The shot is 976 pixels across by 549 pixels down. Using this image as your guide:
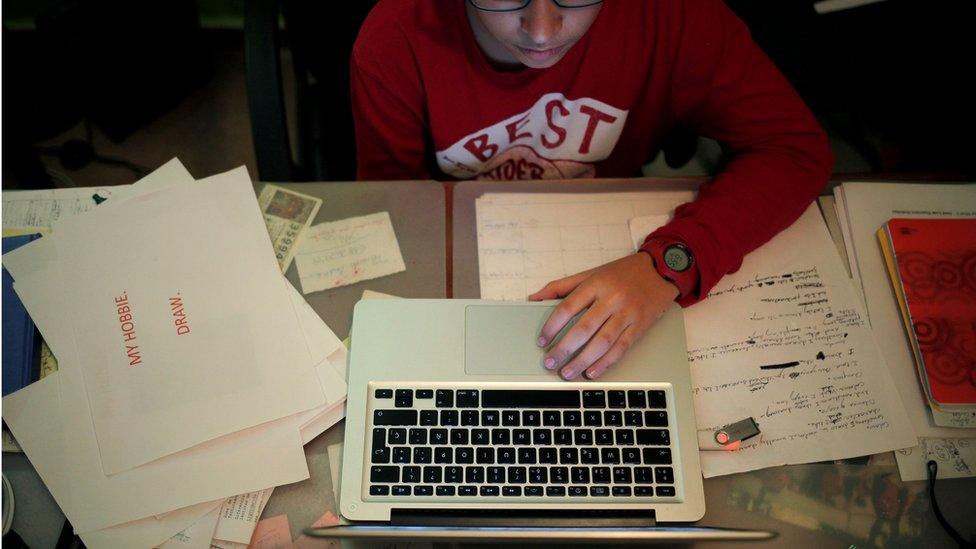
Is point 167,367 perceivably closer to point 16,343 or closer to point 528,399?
point 16,343

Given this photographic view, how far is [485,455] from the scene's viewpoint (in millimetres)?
711

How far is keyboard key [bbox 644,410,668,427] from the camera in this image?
0.73 meters

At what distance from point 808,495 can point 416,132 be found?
2.36ft

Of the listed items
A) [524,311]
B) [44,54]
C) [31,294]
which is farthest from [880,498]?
[44,54]

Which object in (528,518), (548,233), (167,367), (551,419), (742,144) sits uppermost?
(742,144)

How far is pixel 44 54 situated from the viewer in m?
1.57

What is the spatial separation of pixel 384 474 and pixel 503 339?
8.3 inches

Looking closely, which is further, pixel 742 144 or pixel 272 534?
pixel 742 144

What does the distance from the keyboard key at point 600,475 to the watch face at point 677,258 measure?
26 cm

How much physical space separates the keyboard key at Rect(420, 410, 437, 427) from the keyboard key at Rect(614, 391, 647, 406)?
9.0 inches

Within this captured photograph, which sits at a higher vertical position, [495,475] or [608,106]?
[608,106]

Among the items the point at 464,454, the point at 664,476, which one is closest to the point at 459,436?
the point at 464,454

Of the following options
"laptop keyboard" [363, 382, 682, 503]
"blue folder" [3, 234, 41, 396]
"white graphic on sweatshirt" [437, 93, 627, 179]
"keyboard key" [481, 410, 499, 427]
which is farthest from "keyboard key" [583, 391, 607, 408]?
"blue folder" [3, 234, 41, 396]

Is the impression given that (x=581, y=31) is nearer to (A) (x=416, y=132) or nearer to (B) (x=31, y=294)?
(A) (x=416, y=132)
